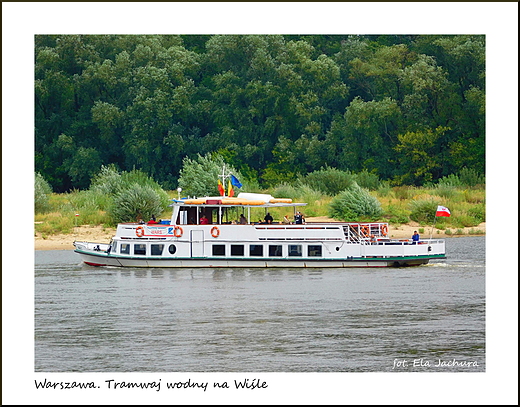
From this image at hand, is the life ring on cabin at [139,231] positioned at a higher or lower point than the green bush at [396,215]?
lower

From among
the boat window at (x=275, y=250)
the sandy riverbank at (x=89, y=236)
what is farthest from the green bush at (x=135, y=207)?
the boat window at (x=275, y=250)

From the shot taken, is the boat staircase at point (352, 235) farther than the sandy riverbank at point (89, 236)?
No

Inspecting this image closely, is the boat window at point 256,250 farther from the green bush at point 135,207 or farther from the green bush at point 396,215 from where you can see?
the green bush at point 396,215

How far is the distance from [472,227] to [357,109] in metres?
27.6

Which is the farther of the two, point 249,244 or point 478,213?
point 478,213

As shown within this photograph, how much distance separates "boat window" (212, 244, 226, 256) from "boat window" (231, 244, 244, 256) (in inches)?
16.4

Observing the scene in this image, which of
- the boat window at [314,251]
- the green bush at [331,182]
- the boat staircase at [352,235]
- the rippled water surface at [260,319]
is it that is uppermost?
the green bush at [331,182]

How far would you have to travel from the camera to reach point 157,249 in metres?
48.1

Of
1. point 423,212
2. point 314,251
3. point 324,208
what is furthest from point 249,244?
point 423,212

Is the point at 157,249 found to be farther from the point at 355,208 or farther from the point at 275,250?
the point at 355,208

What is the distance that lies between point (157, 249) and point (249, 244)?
4.24 meters

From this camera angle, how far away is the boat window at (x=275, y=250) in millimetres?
47344

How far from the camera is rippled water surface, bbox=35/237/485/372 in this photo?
28.0m

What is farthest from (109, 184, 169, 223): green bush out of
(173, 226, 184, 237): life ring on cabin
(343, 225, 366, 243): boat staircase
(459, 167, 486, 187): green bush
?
(459, 167, 486, 187): green bush
